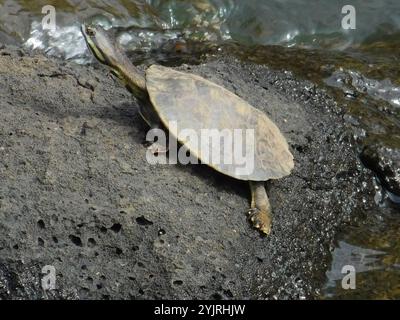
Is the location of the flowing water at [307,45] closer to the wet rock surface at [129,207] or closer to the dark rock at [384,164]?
the dark rock at [384,164]

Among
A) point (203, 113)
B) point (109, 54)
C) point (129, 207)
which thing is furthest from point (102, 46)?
point (129, 207)

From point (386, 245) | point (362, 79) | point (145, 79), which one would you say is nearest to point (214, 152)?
point (145, 79)

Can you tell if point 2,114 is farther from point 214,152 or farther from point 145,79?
point 214,152

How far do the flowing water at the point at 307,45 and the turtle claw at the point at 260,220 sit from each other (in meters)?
0.51

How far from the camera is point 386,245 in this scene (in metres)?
4.43

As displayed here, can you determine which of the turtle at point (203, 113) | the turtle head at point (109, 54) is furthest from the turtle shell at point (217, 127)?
the turtle head at point (109, 54)

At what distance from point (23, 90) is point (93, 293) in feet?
5.49

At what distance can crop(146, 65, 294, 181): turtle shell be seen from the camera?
409 cm

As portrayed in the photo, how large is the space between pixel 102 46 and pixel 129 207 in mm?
1225

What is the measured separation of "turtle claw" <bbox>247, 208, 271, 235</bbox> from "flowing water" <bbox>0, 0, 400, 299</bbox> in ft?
1.66

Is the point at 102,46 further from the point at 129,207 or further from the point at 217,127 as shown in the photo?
the point at 129,207

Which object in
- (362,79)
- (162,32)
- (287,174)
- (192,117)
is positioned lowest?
(287,174)

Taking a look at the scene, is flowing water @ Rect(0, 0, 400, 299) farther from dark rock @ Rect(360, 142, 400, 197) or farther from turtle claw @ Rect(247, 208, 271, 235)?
turtle claw @ Rect(247, 208, 271, 235)

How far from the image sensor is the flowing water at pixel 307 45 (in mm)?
4422
